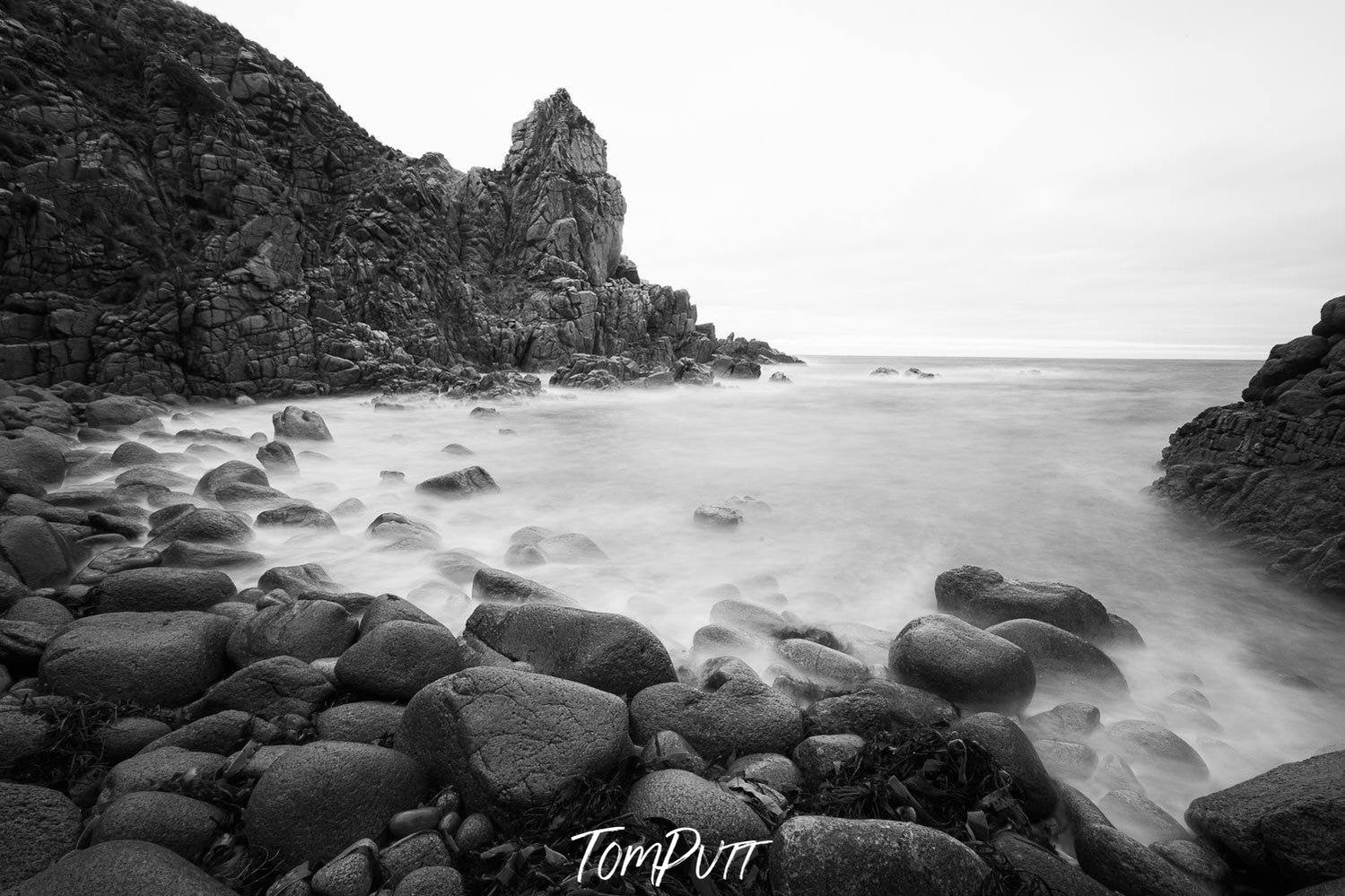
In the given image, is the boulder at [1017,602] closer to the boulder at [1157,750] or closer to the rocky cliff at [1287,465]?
the boulder at [1157,750]

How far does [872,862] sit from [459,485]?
8.68 metres

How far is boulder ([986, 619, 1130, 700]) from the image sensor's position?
4605mm

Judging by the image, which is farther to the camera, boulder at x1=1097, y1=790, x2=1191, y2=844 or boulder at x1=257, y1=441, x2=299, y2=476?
boulder at x1=257, y1=441, x2=299, y2=476

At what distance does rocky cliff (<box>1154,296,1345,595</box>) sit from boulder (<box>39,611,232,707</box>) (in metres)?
10.9

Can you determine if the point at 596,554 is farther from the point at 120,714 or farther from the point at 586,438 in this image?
the point at 586,438

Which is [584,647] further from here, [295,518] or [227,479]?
[227,479]

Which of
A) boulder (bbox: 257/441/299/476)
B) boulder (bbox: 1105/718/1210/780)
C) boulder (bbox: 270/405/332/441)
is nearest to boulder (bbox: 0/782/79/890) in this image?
boulder (bbox: 1105/718/1210/780)

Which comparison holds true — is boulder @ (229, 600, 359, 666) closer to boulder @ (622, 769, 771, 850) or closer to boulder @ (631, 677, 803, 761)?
boulder @ (631, 677, 803, 761)

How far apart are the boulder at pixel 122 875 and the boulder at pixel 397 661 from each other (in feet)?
4.34

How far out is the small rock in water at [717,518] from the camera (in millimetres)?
8727

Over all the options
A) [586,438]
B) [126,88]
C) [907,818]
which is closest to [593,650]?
[907,818]

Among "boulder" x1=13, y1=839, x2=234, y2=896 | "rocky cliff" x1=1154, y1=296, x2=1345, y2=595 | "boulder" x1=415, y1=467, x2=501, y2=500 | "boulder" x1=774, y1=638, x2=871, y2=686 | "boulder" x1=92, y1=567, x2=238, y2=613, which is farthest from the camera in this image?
"boulder" x1=415, y1=467, x2=501, y2=500

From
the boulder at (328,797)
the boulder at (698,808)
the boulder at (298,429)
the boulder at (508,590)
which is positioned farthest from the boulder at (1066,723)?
the boulder at (298,429)

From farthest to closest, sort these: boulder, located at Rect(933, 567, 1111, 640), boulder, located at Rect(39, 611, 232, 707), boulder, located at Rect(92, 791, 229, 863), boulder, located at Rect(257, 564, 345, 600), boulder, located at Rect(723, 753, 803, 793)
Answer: boulder, located at Rect(933, 567, 1111, 640)
boulder, located at Rect(257, 564, 345, 600)
boulder, located at Rect(39, 611, 232, 707)
boulder, located at Rect(723, 753, 803, 793)
boulder, located at Rect(92, 791, 229, 863)
